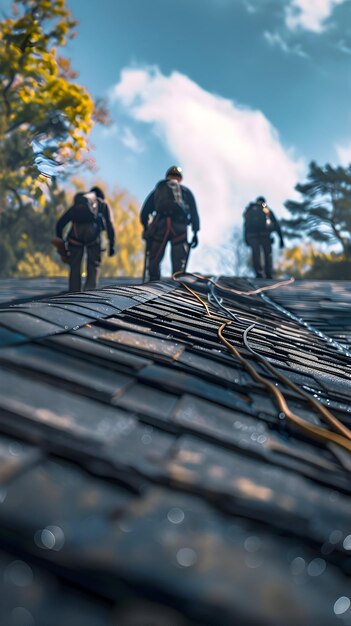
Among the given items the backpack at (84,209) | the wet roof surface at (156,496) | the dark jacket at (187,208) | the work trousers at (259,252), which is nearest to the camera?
the wet roof surface at (156,496)

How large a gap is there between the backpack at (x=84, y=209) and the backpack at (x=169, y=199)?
96 centimetres

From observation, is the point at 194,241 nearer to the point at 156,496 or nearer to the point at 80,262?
the point at 80,262

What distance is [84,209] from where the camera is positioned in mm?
6168

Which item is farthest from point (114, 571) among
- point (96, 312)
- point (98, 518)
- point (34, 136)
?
point (34, 136)

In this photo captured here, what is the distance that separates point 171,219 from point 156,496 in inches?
242

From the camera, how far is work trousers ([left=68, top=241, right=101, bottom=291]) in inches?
257

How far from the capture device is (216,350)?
1.97 meters

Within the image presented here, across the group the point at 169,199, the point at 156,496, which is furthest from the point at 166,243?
the point at 156,496

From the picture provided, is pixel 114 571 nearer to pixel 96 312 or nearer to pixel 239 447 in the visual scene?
pixel 239 447

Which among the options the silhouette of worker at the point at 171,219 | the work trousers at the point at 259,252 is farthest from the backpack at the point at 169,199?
the work trousers at the point at 259,252

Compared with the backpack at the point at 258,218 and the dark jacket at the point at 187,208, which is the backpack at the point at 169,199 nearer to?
the dark jacket at the point at 187,208

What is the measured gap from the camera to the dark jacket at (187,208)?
6.71 metres

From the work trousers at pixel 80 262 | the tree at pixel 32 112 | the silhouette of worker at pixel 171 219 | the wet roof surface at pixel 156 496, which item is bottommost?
the wet roof surface at pixel 156 496

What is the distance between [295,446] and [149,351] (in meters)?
0.70
